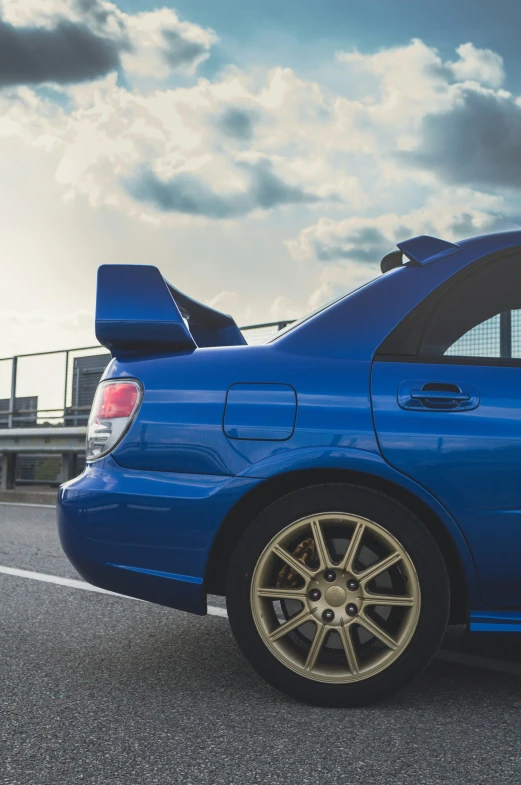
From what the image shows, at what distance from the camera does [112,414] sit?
3191mm

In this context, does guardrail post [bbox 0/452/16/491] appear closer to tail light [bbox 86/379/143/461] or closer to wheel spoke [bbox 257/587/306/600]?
tail light [bbox 86/379/143/461]

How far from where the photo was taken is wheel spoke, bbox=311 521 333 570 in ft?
9.56

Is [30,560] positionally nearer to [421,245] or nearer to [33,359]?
[421,245]

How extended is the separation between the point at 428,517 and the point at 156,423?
100cm

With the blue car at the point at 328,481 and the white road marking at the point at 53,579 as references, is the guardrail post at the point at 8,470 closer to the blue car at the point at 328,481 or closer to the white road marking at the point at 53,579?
the white road marking at the point at 53,579

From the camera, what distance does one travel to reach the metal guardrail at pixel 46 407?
12359 mm

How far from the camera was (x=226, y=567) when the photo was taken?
311cm

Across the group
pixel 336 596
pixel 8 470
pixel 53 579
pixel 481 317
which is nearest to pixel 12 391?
pixel 8 470

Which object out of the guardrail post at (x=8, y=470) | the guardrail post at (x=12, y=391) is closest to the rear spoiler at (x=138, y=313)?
the guardrail post at (x=8, y=470)

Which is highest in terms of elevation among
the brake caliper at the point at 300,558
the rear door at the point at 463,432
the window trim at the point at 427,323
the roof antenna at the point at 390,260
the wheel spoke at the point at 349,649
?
the roof antenna at the point at 390,260

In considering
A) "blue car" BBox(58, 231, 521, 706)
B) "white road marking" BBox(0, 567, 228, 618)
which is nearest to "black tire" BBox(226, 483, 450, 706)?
"blue car" BBox(58, 231, 521, 706)

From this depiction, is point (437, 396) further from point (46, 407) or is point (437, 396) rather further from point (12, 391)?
point (12, 391)

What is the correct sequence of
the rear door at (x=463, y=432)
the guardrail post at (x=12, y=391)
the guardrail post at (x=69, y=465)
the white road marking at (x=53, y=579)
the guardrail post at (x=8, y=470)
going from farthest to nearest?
the guardrail post at (x=12, y=391), the guardrail post at (x=8, y=470), the guardrail post at (x=69, y=465), the white road marking at (x=53, y=579), the rear door at (x=463, y=432)

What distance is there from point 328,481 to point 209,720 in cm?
87
